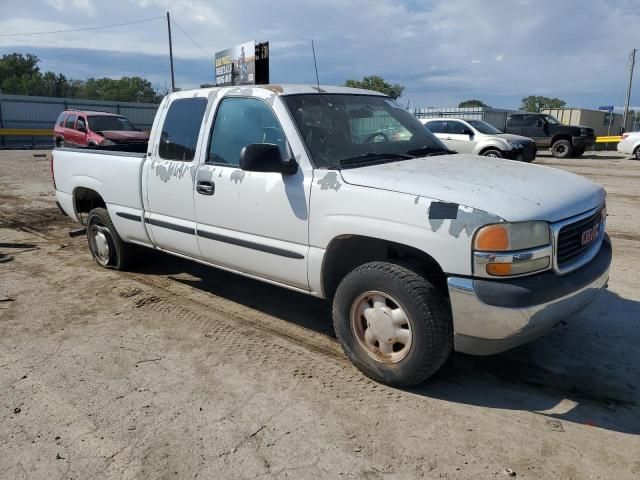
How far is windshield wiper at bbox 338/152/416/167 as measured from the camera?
3603 mm

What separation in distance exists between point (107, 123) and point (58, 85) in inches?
2132

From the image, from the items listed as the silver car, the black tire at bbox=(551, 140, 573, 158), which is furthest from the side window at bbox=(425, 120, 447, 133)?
the black tire at bbox=(551, 140, 573, 158)

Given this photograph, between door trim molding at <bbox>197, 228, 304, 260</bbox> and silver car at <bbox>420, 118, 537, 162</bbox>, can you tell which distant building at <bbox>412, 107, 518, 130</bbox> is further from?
door trim molding at <bbox>197, 228, 304, 260</bbox>

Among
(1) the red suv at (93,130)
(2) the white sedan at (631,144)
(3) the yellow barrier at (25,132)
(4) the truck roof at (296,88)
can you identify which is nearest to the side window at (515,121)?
(2) the white sedan at (631,144)

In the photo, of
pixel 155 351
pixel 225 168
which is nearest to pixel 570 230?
pixel 225 168

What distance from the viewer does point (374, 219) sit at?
3166mm

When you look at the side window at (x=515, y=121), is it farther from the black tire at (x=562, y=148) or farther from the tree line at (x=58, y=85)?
the tree line at (x=58, y=85)

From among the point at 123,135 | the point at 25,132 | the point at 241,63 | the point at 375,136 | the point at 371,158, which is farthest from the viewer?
the point at 25,132

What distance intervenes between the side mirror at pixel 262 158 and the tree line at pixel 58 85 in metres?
53.3

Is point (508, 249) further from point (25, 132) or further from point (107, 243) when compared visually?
point (25, 132)

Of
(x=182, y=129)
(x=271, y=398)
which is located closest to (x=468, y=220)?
(x=271, y=398)

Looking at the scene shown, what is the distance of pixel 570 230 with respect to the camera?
3107 millimetres

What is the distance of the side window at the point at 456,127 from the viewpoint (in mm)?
16031

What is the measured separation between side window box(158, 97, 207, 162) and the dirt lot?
136 centimetres
